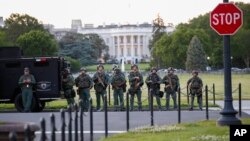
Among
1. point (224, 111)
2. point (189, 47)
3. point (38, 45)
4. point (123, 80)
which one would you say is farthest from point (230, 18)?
point (189, 47)

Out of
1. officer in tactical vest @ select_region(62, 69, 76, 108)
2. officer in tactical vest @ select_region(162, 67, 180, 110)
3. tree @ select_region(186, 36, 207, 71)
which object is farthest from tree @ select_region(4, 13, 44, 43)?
officer in tactical vest @ select_region(162, 67, 180, 110)

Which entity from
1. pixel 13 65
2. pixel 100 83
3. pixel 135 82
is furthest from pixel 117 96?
pixel 13 65

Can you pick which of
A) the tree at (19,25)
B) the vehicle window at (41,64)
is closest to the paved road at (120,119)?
the vehicle window at (41,64)

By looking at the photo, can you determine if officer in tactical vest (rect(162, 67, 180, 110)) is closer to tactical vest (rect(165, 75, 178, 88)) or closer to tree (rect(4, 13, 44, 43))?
tactical vest (rect(165, 75, 178, 88))

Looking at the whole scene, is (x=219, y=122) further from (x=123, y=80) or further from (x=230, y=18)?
(x=123, y=80)

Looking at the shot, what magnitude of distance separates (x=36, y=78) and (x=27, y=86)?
1494 millimetres

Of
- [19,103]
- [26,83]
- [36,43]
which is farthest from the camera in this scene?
[36,43]

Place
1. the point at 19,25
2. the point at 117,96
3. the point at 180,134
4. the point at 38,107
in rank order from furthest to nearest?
the point at 19,25
the point at 117,96
the point at 38,107
the point at 180,134

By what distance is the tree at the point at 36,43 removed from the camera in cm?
10544

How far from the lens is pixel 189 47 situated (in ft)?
396

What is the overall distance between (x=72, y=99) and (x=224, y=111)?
12.8 meters

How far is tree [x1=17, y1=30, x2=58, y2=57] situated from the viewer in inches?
4151

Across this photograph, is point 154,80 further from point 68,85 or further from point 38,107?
point 38,107

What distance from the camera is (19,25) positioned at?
400ft
